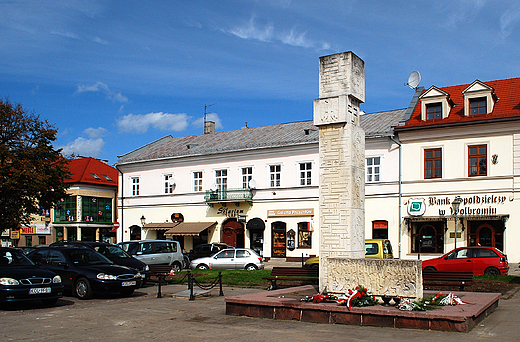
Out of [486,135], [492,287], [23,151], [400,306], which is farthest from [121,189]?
[400,306]

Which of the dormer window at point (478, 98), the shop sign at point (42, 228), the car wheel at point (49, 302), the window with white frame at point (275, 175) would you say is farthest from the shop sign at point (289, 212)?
the shop sign at point (42, 228)

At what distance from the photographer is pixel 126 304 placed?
571 inches

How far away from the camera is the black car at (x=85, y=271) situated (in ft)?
50.2

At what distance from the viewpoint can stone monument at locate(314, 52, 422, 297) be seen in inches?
507

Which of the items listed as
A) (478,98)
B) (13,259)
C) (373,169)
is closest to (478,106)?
(478,98)

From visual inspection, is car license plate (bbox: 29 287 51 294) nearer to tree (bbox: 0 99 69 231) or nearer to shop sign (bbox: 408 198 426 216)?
tree (bbox: 0 99 69 231)

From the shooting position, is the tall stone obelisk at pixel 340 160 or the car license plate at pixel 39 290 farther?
the car license plate at pixel 39 290

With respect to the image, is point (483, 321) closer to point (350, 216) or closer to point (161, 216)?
point (350, 216)

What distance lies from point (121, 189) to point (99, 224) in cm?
672

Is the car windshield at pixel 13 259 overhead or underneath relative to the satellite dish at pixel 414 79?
underneath

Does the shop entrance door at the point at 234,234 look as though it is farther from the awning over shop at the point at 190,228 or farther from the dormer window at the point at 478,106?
the dormer window at the point at 478,106

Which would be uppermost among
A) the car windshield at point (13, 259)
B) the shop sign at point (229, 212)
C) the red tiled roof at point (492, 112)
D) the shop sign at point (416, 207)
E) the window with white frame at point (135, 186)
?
the red tiled roof at point (492, 112)

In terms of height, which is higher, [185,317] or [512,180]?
[512,180]

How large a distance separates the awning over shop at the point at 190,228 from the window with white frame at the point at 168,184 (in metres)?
3.21
